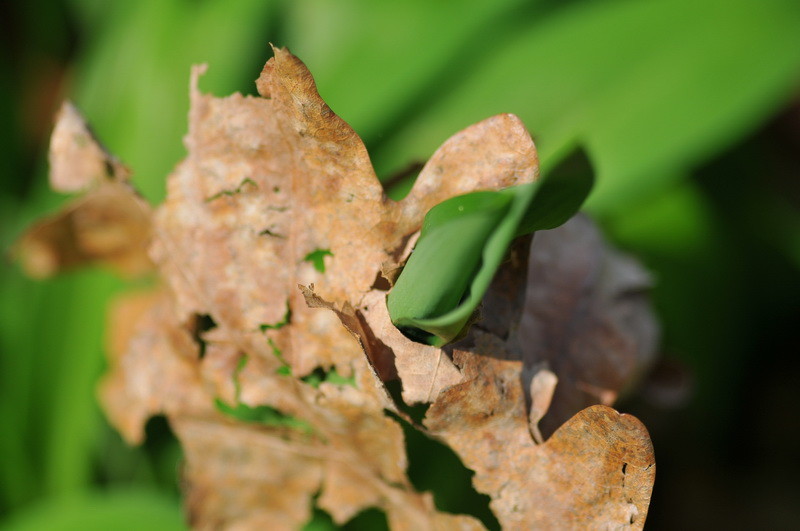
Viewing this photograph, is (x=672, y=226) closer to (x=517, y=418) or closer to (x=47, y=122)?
(x=517, y=418)

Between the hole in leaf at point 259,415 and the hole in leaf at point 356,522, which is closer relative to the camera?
the hole in leaf at point 259,415

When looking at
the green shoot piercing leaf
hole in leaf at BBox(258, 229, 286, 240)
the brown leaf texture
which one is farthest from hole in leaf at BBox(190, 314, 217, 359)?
the green shoot piercing leaf

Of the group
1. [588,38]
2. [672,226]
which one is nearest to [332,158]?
[588,38]

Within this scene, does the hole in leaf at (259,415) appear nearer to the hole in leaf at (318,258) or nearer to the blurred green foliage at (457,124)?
the hole in leaf at (318,258)

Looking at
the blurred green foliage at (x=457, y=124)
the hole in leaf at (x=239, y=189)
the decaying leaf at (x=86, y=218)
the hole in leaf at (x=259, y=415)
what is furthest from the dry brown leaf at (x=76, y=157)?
the blurred green foliage at (x=457, y=124)

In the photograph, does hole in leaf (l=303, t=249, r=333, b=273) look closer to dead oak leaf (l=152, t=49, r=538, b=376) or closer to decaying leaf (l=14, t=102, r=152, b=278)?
dead oak leaf (l=152, t=49, r=538, b=376)

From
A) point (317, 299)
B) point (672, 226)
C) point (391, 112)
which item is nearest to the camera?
point (317, 299)
